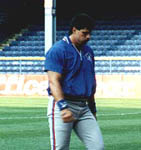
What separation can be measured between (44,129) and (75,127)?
6.50 meters

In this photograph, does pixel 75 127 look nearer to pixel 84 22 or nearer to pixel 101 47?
pixel 84 22

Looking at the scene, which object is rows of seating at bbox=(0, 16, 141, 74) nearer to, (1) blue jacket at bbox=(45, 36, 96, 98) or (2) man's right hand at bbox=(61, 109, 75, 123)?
(1) blue jacket at bbox=(45, 36, 96, 98)

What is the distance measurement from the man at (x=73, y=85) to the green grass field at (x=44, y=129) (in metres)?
3.68

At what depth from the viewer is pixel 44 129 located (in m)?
12.9

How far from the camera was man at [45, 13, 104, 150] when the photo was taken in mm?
6180

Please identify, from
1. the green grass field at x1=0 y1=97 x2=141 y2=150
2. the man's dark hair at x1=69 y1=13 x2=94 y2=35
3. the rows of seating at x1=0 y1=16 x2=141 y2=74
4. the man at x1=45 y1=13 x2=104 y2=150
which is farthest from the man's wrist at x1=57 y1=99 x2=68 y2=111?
the rows of seating at x1=0 y1=16 x2=141 y2=74

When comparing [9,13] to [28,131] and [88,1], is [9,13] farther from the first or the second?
[28,131]

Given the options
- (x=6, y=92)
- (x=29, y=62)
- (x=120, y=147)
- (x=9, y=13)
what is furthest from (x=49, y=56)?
(x=9, y=13)

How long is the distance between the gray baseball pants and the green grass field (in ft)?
11.9

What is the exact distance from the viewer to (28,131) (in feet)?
40.5

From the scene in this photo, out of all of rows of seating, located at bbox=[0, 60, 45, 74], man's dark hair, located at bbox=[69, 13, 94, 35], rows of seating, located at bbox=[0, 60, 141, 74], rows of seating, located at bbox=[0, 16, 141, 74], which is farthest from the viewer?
rows of seating, located at bbox=[0, 60, 45, 74]

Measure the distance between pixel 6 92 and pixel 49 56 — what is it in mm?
21869

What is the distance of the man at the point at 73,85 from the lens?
6.18 m

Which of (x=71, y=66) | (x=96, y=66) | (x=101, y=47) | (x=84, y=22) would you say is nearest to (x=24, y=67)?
(x=96, y=66)
